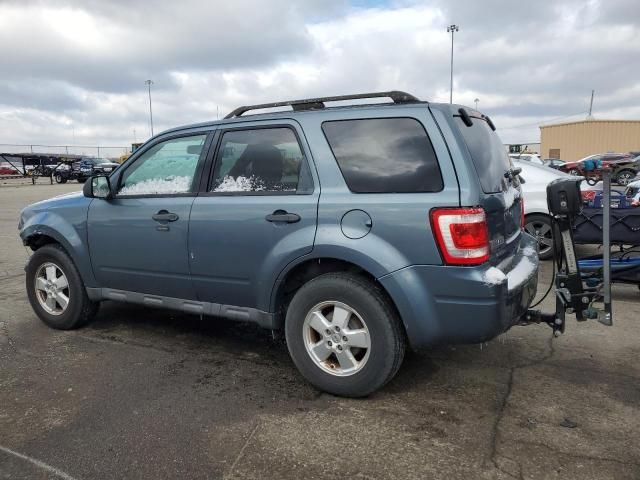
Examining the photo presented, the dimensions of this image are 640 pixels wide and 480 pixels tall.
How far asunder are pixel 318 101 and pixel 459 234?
4.39ft

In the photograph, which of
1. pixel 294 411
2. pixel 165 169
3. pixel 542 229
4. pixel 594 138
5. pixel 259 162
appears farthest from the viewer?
pixel 594 138

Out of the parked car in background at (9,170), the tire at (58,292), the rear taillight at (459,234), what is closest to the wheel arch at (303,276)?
the rear taillight at (459,234)

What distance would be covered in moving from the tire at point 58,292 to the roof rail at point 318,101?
1995 millimetres

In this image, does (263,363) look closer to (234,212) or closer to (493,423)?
(234,212)

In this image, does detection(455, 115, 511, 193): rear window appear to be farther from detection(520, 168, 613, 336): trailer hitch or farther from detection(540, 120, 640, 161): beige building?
detection(540, 120, 640, 161): beige building

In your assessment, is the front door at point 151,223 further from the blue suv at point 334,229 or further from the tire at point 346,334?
the tire at point 346,334

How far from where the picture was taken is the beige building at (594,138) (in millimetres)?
45312

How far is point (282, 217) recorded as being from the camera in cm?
334

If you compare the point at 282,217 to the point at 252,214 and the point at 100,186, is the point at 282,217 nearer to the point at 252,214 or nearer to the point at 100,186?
the point at 252,214

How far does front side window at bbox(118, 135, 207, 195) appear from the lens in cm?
394

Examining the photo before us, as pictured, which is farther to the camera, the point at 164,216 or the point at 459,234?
the point at 164,216

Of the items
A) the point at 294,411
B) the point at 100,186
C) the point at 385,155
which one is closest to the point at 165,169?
the point at 100,186

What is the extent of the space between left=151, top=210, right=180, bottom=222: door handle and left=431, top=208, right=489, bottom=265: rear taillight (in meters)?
1.92

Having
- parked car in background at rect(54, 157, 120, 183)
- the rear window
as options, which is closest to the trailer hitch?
the rear window
